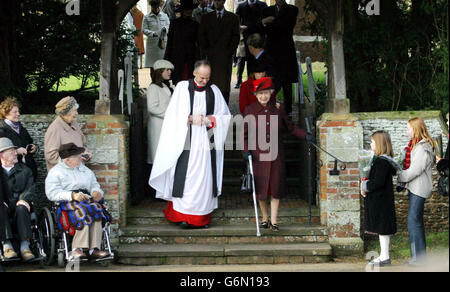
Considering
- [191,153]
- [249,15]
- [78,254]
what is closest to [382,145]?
[191,153]

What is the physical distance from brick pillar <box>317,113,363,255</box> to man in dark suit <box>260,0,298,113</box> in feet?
7.24

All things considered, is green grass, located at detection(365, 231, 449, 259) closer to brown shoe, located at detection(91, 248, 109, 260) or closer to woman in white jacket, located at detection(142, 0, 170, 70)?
brown shoe, located at detection(91, 248, 109, 260)

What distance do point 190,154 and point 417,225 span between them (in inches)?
109

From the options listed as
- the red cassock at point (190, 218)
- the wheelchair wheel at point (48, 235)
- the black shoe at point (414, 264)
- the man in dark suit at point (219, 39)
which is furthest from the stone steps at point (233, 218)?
the man in dark suit at point (219, 39)

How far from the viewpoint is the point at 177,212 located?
32.4 feet

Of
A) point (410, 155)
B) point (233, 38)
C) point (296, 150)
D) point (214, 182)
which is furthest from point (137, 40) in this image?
point (410, 155)

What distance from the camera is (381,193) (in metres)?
8.73

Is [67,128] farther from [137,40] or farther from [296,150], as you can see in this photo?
[137,40]

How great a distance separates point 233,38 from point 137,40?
597 cm

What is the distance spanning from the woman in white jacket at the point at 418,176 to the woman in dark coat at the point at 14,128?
13.7 ft

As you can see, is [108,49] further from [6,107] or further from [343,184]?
[343,184]

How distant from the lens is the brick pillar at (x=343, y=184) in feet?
32.0

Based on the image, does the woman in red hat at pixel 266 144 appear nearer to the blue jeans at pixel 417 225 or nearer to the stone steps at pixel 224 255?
the stone steps at pixel 224 255

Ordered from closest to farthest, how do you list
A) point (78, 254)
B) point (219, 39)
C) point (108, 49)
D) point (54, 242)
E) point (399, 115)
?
1. point (78, 254)
2. point (54, 242)
3. point (108, 49)
4. point (399, 115)
5. point (219, 39)
